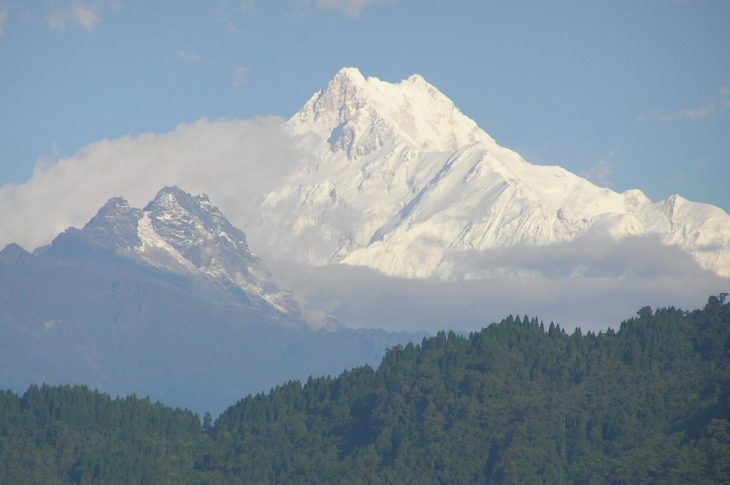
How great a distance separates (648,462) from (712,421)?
8919 millimetres

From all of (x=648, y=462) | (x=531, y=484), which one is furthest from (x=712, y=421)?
(x=531, y=484)

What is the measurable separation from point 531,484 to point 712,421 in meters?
22.3

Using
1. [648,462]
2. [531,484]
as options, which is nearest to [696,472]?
[648,462]

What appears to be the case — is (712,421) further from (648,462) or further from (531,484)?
(531,484)

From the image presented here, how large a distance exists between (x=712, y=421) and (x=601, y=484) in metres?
14.8

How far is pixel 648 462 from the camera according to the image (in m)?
196

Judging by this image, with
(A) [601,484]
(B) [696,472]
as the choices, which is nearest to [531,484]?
(A) [601,484]

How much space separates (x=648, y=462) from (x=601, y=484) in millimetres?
6028

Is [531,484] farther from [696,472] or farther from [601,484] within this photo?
[696,472]

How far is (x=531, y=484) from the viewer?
199 metres

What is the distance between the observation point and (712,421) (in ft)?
645

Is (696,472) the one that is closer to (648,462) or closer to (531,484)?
(648,462)

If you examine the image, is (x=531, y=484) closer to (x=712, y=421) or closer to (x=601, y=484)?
(x=601, y=484)

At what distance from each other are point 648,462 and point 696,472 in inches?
332
